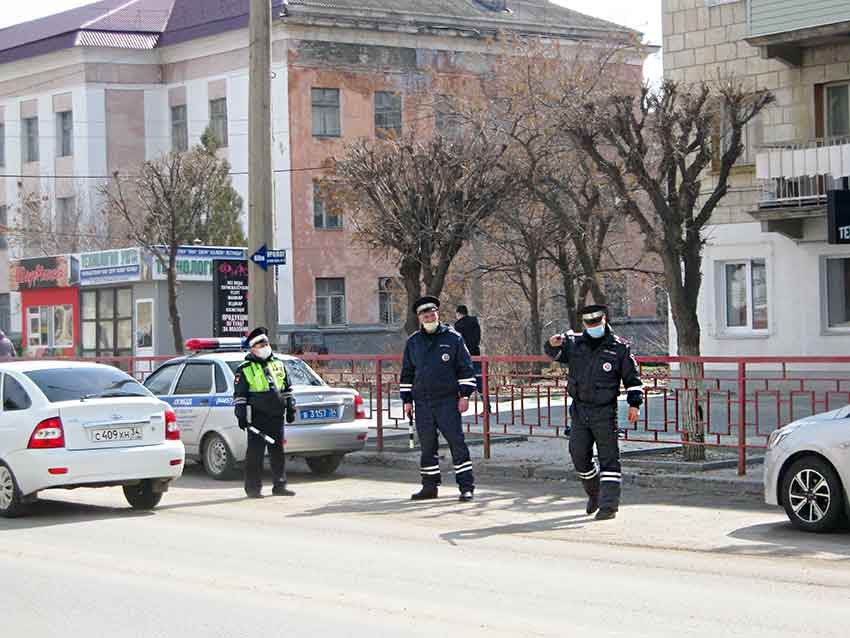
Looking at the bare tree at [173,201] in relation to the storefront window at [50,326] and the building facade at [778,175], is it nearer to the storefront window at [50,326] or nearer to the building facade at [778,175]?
the storefront window at [50,326]

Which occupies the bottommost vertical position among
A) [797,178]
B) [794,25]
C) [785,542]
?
[785,542]

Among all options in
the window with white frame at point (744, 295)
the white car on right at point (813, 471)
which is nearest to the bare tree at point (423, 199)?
the window with white frame at point (744, 295)

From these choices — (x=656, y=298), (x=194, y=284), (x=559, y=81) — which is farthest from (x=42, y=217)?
(x=559, y=81)

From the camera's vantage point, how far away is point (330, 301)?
51250 mm

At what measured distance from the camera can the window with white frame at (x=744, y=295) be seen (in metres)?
28.4

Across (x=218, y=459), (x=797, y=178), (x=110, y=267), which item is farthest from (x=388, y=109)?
(x=218, y=459)

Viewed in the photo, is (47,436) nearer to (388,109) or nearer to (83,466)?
(83,466)

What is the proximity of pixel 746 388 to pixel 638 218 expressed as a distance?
2951mm

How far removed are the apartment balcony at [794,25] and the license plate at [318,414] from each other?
12814 mm

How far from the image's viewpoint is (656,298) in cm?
5388

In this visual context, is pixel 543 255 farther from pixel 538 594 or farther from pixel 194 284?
pixel 538 594

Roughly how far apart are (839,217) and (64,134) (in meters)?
42.0

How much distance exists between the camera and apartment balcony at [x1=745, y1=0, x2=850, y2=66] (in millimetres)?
25344

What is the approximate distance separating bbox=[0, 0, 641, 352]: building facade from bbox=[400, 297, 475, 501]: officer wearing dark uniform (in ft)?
97.4
